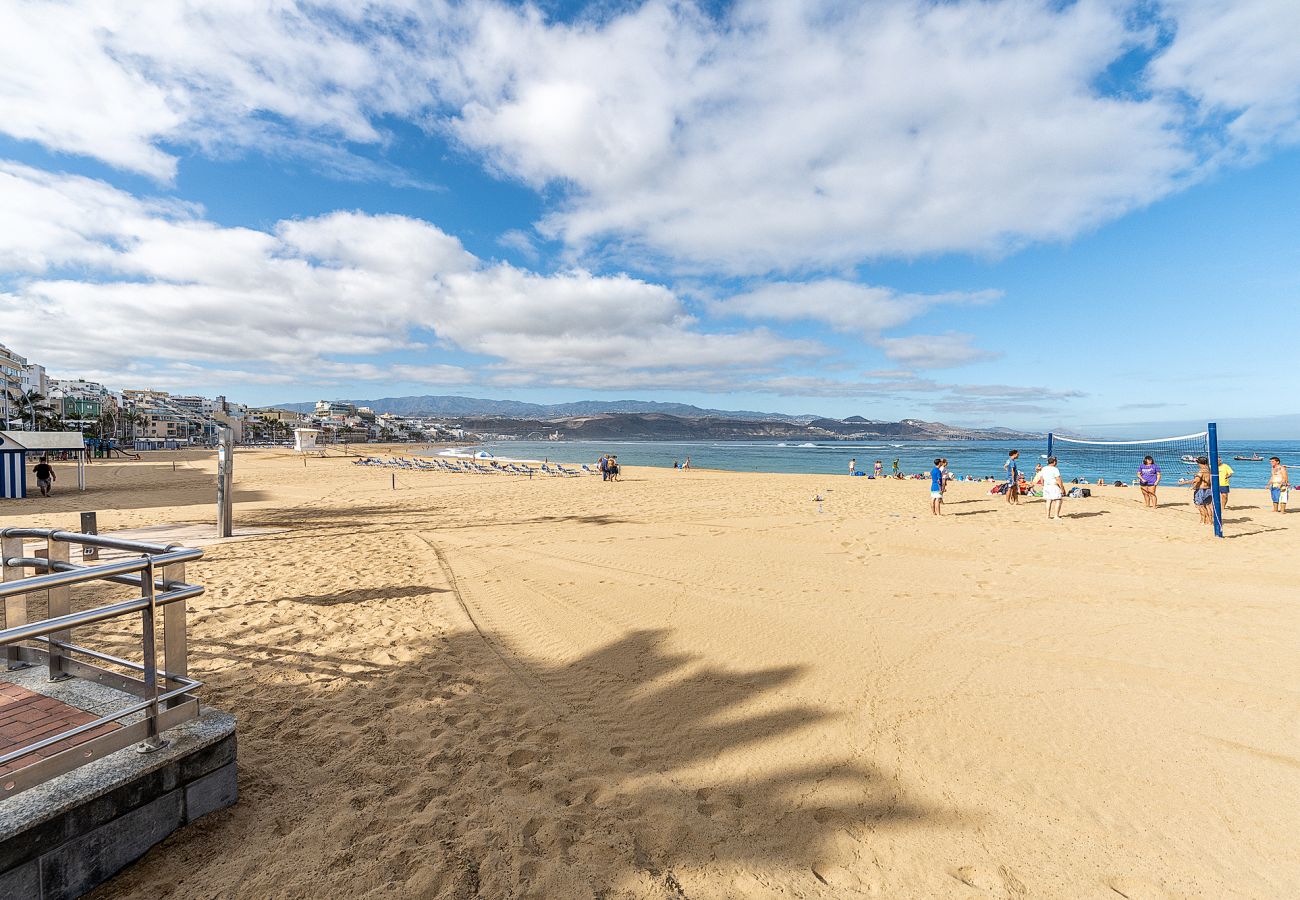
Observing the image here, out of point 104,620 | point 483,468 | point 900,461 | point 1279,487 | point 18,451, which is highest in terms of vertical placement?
point 18,451

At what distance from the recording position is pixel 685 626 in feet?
19.5

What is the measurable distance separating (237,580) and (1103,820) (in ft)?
29.4

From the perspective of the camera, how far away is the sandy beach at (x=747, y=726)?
2.68 m

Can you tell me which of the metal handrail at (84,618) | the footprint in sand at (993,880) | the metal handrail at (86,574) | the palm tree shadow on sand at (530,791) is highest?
the metal handrail at (86,574)

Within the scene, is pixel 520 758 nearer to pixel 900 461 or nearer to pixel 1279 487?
pixel 1279 487

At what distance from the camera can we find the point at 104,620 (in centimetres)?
290

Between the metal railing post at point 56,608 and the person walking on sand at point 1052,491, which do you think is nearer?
the metal railing post at point 56,608

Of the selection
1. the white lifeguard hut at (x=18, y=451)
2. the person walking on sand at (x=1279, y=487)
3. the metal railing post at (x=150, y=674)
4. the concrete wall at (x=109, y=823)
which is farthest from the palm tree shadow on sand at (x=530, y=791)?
the white lifeguard hut at (x=18, y=451)

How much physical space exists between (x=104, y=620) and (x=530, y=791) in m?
2.47

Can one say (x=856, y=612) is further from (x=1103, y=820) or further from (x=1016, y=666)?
(x=1103, y=820)

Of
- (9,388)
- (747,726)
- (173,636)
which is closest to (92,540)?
(173,636)

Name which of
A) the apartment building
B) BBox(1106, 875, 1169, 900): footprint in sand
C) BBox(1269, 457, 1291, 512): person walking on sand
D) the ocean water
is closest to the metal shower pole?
BBox(1106, 875, 1169, 900): footprint in sand

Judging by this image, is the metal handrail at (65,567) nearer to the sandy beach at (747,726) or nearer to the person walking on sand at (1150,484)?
the sandy beach at (747,726)

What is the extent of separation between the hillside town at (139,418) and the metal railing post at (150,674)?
11.0m
